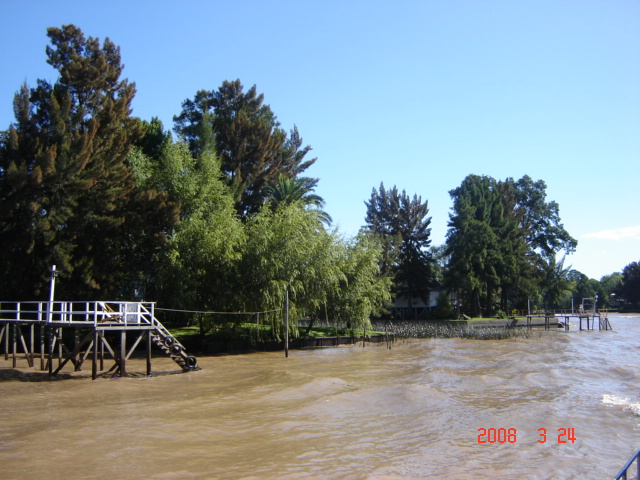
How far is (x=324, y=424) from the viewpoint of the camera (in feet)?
50.2

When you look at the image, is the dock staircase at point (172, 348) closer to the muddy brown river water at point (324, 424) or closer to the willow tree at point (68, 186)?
the muddy brown river water at point (324, 424)

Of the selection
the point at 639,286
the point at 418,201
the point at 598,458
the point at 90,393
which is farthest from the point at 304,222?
the point at 639,286

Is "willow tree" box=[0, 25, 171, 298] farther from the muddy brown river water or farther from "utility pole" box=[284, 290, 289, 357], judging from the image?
"utility pole" box=[284, 290, 289, 357]

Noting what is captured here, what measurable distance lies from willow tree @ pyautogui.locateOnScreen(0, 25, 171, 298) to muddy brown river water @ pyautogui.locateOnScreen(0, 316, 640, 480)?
6.02 metres

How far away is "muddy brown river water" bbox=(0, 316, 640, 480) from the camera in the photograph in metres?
11.5

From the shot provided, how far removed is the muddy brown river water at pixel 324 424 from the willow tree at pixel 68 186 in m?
6.02

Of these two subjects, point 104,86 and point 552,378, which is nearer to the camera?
point 552,378

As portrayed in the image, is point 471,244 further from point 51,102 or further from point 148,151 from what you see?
point 51,102

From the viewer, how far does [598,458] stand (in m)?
12.6

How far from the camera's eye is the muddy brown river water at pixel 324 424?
37.7ft

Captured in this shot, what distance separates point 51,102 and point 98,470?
26.1 m

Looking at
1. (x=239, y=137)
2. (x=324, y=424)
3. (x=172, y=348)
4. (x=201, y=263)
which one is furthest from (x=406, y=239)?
(x=324, y=424)

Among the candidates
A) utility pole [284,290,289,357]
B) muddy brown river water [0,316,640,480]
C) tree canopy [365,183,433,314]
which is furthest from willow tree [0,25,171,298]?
tree canopy [365,183,433,314]

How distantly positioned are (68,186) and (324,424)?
2193cm
